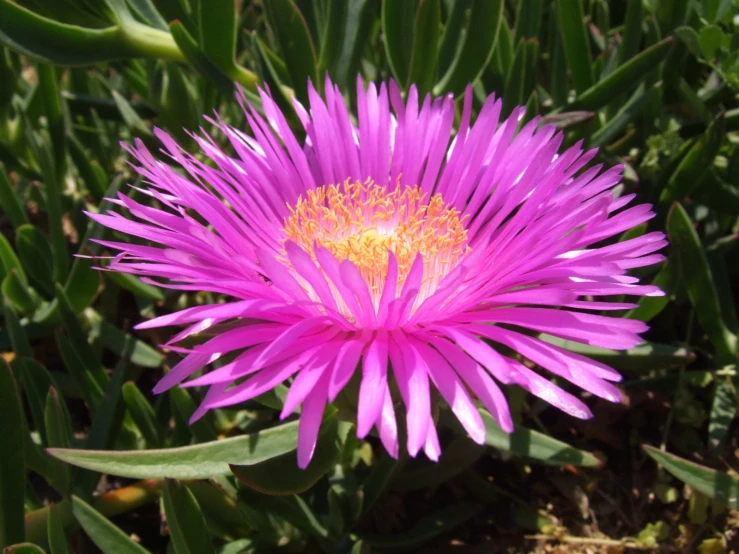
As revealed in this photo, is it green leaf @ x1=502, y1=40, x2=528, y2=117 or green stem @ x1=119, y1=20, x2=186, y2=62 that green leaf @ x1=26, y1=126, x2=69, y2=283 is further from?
A: green leaf @ x1=502, y1=40, x2=528, y2=117

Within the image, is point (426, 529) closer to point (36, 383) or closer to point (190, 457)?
point (190, 457)

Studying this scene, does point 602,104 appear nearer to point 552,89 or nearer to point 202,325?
point 552,89

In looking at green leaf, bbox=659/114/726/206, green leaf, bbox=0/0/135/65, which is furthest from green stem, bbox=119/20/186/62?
green leaf, bbox=659/114/726/206

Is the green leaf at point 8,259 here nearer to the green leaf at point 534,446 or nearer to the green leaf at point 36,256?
the green leaf at point 36,256

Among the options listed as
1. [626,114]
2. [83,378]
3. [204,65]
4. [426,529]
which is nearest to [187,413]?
[83,378]

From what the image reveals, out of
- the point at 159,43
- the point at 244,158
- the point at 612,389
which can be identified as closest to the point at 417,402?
the point at 612,389

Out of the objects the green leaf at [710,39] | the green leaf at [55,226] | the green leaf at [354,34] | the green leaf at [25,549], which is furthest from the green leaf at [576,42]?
the green leaf at [25,549]
